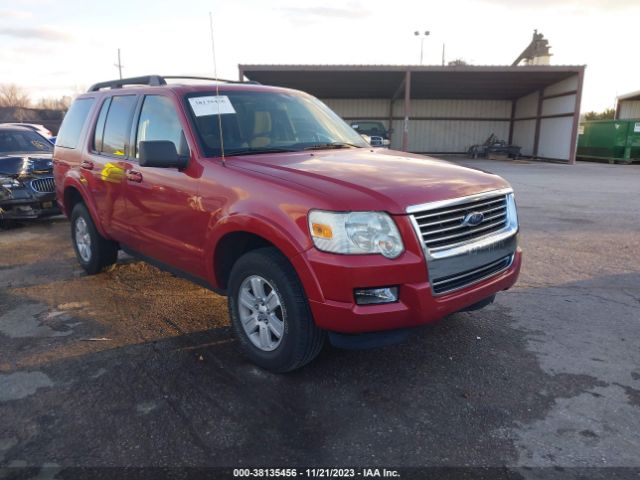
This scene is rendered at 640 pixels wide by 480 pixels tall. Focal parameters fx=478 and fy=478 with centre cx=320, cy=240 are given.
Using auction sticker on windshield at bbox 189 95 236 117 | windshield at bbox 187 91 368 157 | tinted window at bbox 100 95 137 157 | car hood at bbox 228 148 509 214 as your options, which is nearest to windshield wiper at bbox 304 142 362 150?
windshield at bbox 187 91 368 157

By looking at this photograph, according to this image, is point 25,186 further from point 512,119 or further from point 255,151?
point 512,119

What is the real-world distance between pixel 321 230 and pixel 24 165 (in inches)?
269

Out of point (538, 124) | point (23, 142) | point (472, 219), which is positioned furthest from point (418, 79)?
point (472, 219)

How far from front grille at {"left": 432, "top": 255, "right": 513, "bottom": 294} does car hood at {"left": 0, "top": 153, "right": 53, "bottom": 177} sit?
7232 mm

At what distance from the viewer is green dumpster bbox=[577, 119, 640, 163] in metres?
24.7

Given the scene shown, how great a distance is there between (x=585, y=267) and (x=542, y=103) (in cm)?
2407

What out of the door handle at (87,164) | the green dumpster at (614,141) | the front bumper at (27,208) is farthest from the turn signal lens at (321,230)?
the green dumpster at (614,141)

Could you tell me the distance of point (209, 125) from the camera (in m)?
3.70

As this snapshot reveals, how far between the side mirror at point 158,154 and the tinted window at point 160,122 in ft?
0.63

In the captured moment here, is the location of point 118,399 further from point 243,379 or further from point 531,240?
point 531,240

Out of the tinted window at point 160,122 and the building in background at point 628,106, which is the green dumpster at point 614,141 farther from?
the tinted window at point 160,122

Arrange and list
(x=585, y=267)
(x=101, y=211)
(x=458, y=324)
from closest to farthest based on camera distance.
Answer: (x=458, y=324) < (x=101, y=211) < (x=585, y=267)

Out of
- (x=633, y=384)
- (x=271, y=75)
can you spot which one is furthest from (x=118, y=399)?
(x=271, y=75)

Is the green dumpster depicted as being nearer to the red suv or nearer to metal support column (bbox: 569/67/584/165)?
metal support column (bbox: 569/67/584/165)
